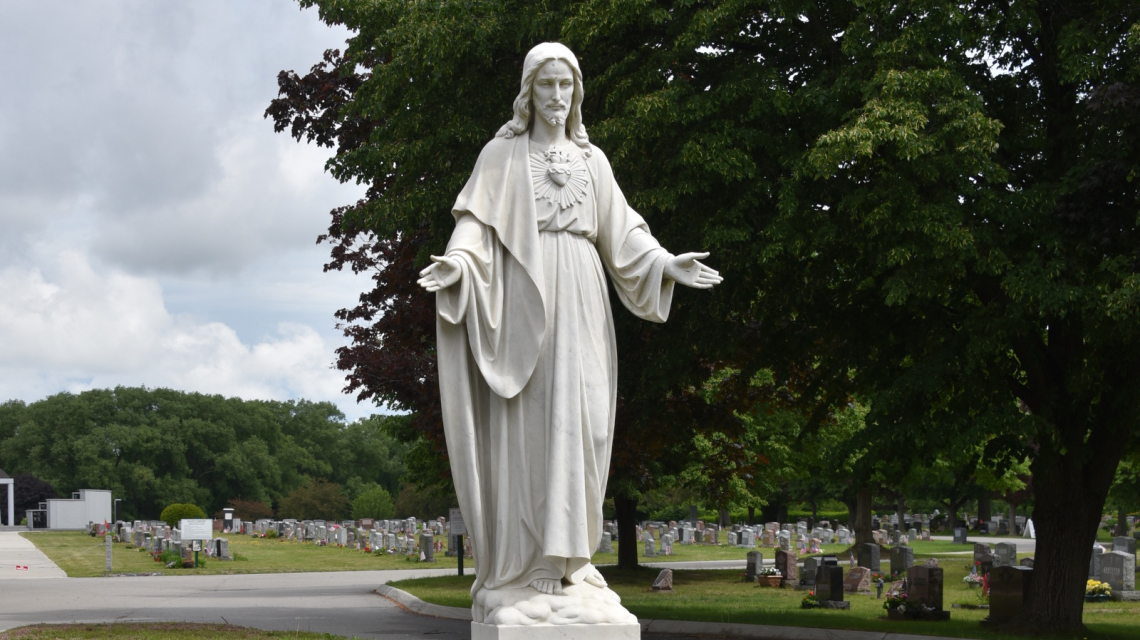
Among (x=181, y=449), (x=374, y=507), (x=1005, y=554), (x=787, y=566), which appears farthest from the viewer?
(x=181, y=449)

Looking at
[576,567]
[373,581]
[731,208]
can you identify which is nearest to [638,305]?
Result: [576,567]

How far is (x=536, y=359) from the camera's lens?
563cm

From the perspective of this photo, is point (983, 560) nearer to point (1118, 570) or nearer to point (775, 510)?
point (1118, 570)

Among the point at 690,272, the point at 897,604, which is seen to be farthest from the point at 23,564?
the point at 690,272

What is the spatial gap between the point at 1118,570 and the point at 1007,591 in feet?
26.6

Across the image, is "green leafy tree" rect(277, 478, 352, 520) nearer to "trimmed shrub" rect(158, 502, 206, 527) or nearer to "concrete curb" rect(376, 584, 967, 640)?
"trimmed shrub" rect(158, 502, 206, 527)

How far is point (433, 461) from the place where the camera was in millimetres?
23641

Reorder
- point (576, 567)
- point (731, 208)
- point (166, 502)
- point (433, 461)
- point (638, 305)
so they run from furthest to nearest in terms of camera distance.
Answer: point (166, 502) < point (433, 461) < point (731, 208) < point (638, 305) < point (576, 567)

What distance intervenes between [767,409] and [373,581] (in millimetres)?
11130

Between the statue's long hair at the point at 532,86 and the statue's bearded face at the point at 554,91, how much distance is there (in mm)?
28

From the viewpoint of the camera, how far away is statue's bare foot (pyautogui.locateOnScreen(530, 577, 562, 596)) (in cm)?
555

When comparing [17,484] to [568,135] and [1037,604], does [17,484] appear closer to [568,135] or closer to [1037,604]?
[1037,604]

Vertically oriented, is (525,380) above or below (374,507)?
above

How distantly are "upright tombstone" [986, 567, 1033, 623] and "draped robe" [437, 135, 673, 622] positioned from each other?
12480mm
